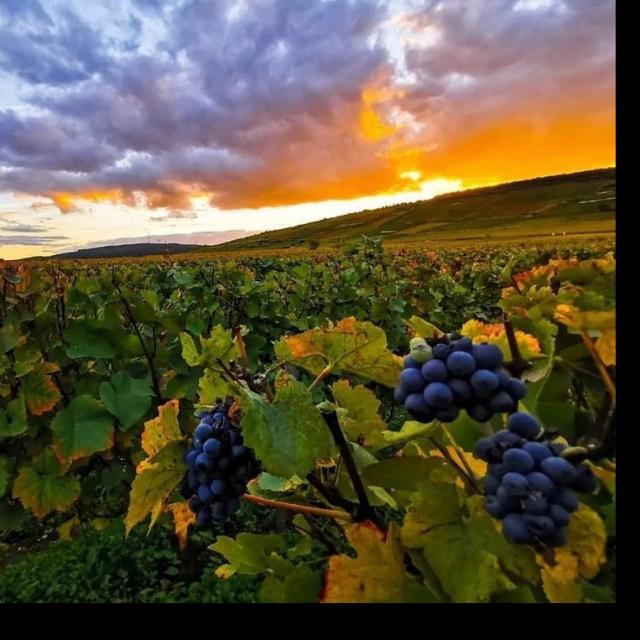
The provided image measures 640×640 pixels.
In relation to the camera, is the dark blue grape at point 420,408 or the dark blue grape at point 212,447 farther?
the dark blue grape at point 212,447

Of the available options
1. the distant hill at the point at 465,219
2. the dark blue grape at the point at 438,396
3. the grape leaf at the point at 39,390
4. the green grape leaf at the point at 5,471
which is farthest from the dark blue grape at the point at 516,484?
the distant hill at the point at 465,219

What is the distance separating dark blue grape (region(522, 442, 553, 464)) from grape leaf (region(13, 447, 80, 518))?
2.82m

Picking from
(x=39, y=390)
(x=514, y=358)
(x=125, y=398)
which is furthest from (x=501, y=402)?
(x=39, y=390)

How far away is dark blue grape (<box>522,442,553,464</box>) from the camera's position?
0.64 m

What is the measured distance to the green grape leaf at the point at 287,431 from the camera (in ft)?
2.54

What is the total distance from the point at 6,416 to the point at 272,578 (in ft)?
8.10

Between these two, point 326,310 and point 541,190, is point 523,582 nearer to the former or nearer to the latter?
point 326,310

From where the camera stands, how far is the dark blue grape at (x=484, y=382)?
25.6 inches

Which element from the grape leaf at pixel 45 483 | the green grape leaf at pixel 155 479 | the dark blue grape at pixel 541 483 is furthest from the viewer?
the grape leaf at pixel 45 483

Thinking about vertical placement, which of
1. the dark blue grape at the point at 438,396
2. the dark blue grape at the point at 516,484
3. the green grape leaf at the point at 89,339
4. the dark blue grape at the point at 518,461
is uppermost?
the dark blue grape at the point at 438,396

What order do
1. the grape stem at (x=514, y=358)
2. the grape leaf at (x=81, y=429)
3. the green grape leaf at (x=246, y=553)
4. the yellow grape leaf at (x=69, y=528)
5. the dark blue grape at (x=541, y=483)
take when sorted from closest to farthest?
the dark blue grape at (x=541, y=483) < the grape stem at (x=514, y=358) < the green grape leaf at (x=246, y=553) < the grape leaf at (x=81, y=429) < the yellow grape leaf at (x=69, y=528)

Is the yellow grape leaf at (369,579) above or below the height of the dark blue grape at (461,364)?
below

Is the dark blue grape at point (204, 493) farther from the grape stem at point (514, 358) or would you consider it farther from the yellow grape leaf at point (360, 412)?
the grape stem at point (514, 358)

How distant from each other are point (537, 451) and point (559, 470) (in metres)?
0.03
